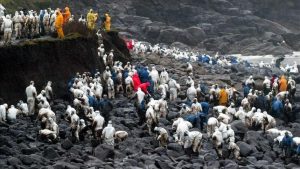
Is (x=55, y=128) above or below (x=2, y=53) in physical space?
below

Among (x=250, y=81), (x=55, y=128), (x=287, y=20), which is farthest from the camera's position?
(x=287, y=20)

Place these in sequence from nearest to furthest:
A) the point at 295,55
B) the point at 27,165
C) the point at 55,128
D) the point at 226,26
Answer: the point at 27,165 < the point at 55,128 < the point at 295,55 < the point at 226,26

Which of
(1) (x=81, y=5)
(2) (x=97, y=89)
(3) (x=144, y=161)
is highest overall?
(1) (x=81, y=5)

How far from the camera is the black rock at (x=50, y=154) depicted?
27.1 meters

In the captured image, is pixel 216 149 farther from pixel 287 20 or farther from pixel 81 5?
pixel 287 20

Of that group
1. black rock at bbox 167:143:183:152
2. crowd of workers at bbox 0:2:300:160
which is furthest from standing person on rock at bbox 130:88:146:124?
black rock at bbox 167:143:183:152

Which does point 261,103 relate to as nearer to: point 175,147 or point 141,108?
point 141,108

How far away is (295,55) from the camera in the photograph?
10500 cm

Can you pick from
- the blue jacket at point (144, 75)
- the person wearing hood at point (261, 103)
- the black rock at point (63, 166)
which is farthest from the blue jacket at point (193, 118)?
the black rock at point (63, 166)

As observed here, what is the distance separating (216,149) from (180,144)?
6.02 ft

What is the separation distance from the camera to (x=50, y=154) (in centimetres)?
2714

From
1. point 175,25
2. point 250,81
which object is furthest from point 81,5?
point 250,81

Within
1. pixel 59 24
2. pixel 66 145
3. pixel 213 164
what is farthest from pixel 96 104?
pixel 213 164

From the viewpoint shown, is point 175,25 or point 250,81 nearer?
point 250,81
